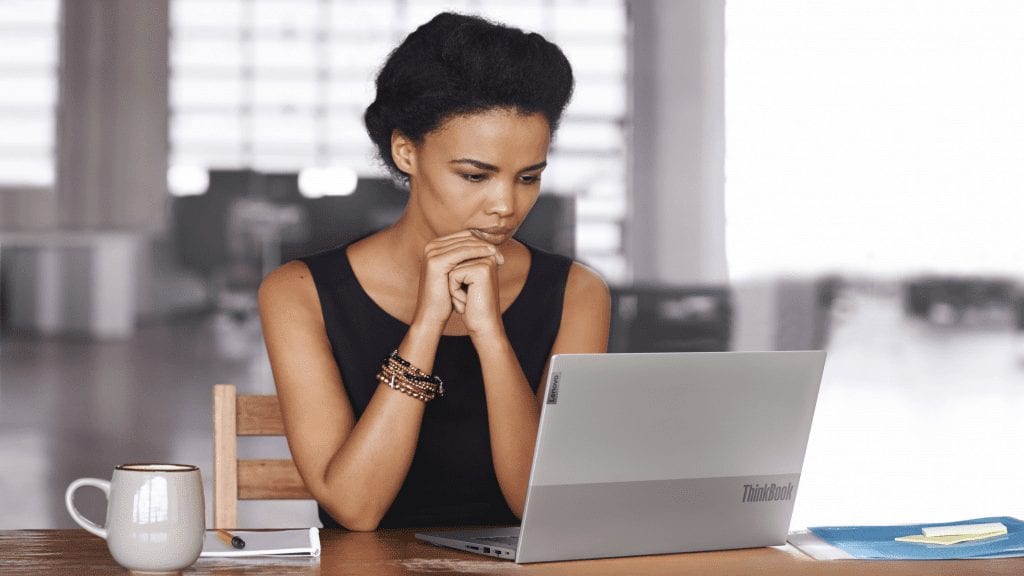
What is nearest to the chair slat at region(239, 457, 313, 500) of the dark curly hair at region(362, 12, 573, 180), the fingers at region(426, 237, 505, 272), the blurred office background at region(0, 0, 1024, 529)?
the fingers at region(426, 237, 505, 272)

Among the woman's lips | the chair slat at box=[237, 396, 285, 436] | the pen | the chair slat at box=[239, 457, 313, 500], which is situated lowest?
the chair slat at box=[239, 457, 313, 500]

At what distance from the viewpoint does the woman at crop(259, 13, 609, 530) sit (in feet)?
5.17

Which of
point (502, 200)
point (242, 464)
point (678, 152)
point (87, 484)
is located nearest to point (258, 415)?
point (242, 464)

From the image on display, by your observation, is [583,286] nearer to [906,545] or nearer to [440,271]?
[440,271]

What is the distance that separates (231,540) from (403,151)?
2.23ft

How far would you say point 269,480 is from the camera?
71.2 inches

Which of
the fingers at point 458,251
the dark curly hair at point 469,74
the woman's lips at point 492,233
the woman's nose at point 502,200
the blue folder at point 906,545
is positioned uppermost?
the dark curly hair at point 469,74

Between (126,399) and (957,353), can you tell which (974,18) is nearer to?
(957,353)

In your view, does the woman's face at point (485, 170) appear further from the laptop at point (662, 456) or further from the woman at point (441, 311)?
the laptop at point (662, 456)

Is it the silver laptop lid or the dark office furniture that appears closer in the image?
the silver laptop lid

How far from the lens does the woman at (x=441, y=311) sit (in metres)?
1.58

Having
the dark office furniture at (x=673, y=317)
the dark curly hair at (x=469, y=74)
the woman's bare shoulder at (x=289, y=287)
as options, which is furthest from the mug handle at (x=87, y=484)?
the dark office furniture at (x=673, y=317)

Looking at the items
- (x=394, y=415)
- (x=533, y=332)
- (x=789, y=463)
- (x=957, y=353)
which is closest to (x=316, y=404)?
(x=394, y=415)

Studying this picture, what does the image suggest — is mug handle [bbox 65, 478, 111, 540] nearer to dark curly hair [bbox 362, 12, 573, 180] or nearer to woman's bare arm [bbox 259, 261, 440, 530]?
woman's bare arm [bbox 259, 261, 440, 530]
